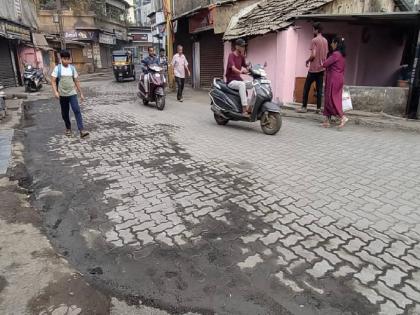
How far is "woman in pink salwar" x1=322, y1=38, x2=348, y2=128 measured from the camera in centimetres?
692

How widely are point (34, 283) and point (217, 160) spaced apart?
3322mm

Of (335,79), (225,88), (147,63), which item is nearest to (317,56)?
(335,79)

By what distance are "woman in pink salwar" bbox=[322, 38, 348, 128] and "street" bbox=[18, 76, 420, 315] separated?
3.02ft

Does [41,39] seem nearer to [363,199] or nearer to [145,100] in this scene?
[145,100]

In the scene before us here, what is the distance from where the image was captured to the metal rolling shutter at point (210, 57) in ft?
49.1

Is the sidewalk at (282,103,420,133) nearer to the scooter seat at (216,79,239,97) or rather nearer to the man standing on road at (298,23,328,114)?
the man standing on road at (298,23,328,114)

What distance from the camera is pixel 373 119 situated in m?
8.03

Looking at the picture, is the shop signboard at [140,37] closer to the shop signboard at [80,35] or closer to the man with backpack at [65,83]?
the shop signboard at [80,35]

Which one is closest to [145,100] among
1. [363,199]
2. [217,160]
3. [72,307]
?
[217,160]

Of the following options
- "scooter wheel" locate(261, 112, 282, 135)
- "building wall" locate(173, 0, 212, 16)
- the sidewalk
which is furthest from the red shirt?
"building wall" locate(173, 0, 212, 16)

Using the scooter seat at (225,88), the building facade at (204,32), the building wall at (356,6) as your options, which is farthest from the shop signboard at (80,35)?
the scooter seat at (225,88)

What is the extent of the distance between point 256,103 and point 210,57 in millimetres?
9529

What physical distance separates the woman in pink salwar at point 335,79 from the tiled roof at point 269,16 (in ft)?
10.3

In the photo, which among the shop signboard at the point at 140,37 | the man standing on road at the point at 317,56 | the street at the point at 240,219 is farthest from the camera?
the shop signboard at the point at 140,37
